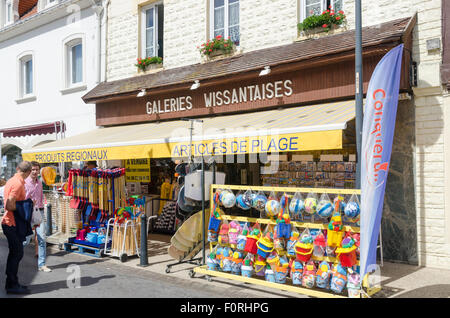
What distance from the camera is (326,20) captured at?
8.70m

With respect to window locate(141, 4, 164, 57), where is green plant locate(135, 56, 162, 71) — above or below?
below

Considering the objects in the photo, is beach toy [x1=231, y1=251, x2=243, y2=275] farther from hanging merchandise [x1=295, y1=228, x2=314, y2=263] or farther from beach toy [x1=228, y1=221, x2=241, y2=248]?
hanging merchandise [x1=295, y1=228, x2=314, y2=263]

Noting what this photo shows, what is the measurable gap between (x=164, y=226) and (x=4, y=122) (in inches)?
396

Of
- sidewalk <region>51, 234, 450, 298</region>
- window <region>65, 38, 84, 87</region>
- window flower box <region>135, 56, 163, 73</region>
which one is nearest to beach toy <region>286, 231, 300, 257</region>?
sidewalk <region>51, 234, 450, 298</region>

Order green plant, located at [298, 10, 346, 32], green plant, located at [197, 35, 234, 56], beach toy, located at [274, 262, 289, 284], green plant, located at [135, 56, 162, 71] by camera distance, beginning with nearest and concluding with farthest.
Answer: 1. beach toy, located at [274, 262, 289, 284]
2. green plant, located at [298, 10, 346, 32]
3. green plant, located at [197, 35, 234, 56]
4. green plant, located at [135, 56, 162, 71]

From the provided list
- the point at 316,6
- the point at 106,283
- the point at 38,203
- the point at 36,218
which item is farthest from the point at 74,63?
the point at 106,283

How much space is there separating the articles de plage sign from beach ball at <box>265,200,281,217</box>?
3525mm

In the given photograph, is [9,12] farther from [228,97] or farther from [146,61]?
[228,97]

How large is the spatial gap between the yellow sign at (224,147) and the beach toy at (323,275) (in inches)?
67.4

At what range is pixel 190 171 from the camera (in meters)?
7.40

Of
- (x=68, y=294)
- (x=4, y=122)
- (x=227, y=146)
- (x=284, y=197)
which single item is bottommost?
(x=68, y=294)

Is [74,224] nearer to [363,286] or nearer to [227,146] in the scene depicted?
[227,146]

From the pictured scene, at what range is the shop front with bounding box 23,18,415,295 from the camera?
6.21 metres

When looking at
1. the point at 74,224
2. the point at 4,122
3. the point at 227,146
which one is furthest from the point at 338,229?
the point at 4,122
